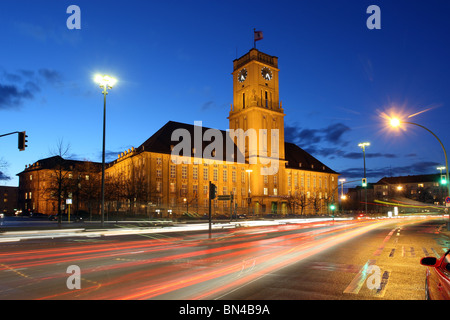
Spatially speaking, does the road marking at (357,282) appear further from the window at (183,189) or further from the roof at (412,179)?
the roof at (412,179)

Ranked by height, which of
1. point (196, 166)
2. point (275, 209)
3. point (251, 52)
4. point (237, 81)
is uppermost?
point (251, 52)

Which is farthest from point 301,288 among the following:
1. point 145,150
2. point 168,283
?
point 145,150

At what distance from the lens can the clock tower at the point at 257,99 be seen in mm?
82375

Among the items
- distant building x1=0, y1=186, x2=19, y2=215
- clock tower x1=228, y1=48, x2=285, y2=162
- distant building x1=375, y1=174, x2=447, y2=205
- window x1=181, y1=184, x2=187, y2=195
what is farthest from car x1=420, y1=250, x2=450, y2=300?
distant building x1=0, y1=186, x2=19, y2=215

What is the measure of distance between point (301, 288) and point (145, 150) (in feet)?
201

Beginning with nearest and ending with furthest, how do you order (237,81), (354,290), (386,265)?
(354,290), (386,265), (237,81)

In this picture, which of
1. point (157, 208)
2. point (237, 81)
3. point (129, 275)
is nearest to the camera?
point (129, 275)

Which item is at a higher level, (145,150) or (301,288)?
(145,150)

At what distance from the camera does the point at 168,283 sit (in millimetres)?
8508

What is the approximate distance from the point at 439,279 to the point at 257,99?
79.6m

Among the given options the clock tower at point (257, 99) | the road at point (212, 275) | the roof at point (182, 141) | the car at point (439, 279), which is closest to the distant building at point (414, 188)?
the clock tower at point (257, 99)

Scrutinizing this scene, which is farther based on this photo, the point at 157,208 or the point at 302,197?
the point at 302,197

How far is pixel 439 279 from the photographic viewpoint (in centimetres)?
504

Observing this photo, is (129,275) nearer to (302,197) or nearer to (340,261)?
(340,261)
